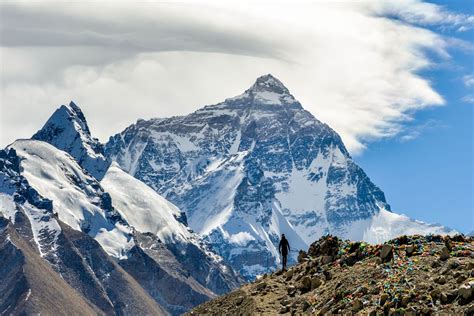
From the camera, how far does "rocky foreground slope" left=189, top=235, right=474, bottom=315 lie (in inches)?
2286

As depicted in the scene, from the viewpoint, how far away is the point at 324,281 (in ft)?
239

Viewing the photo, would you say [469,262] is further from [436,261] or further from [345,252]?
[345,252]

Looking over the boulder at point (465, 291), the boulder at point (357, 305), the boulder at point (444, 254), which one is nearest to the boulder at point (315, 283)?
the boulder at point (444, 254)

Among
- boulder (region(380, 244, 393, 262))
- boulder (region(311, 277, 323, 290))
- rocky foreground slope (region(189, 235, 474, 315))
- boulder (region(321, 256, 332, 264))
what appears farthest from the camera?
boulder (region(321, 256, 332, 264))

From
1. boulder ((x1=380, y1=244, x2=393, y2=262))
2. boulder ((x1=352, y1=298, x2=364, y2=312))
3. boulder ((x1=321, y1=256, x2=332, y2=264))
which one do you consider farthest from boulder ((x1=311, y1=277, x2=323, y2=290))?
boulder ((x1=352, y1=298, x2=364, y2=312))

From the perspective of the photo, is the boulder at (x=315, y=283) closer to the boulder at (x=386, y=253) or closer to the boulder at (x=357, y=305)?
the boulder at (x=386, y=253)

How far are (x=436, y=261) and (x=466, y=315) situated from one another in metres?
11.9

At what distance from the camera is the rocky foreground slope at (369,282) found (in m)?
58.1

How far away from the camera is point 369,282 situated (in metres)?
65.6

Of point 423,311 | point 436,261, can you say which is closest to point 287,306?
point 436,261

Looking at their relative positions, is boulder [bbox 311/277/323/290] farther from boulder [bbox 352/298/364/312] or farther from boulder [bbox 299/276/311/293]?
boulder [bbox 352/298/364/312]

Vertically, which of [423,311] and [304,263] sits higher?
[304,263]

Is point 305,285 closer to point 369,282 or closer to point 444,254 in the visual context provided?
point 369,282

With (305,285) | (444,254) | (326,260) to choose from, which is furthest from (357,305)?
(326,260)
